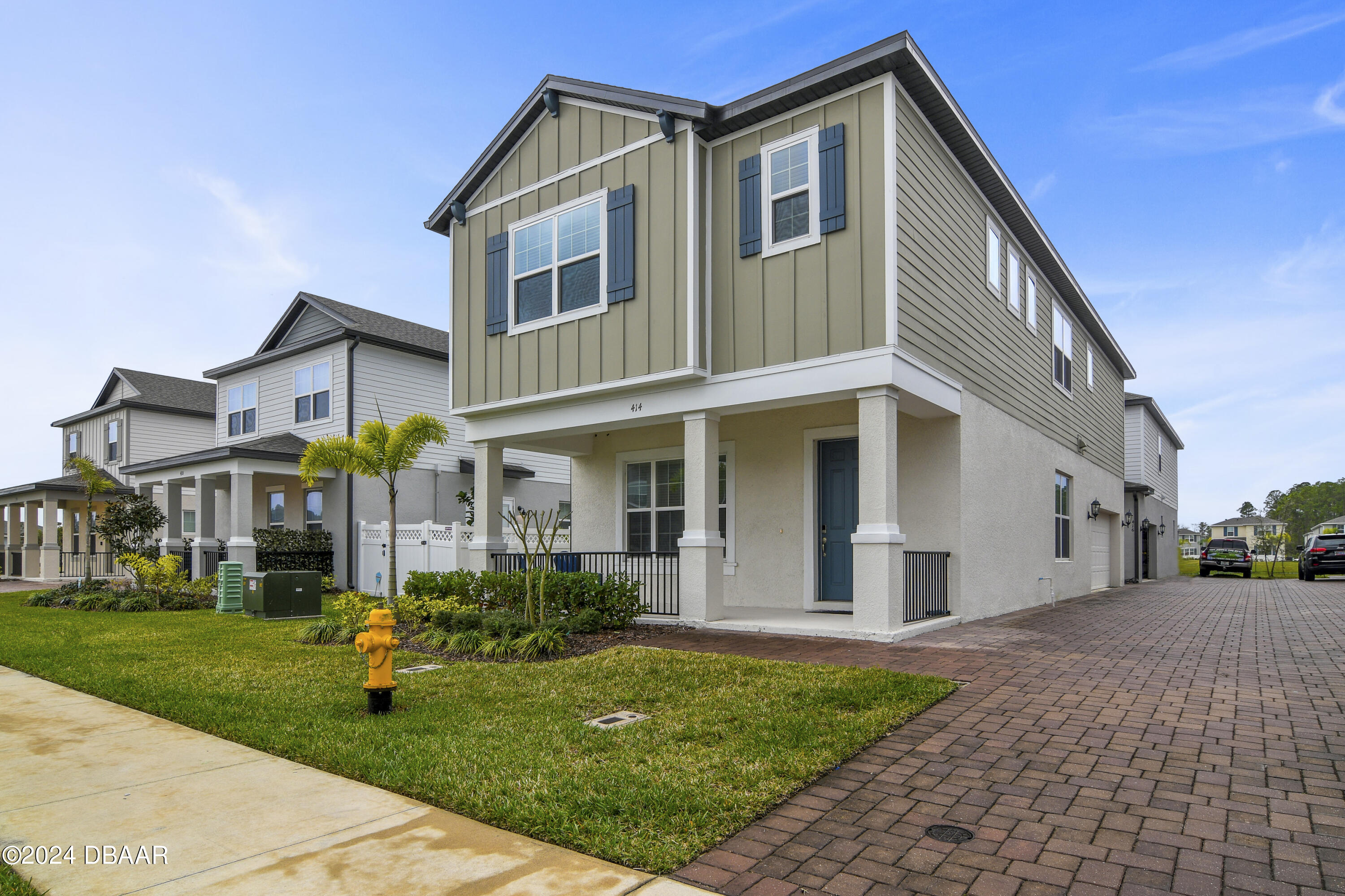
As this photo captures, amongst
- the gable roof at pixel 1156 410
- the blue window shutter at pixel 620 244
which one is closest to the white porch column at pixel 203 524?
the blue window shutter at pixel 620 244

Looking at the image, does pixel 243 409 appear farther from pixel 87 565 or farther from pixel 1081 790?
pixel 1081 790

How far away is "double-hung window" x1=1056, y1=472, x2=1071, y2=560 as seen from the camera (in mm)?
16234

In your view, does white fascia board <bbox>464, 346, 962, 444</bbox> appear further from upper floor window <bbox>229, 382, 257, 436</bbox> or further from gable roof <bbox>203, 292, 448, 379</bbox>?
upper floor window <bbox>229, 382, 257, 436</bbox>

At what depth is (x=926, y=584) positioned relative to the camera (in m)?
9.94

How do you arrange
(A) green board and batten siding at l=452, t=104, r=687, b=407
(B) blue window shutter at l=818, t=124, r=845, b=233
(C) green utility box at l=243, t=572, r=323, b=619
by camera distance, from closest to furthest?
(B) blue window shutter at l=818, t=124, r=845, b=233 < (A) green board and batten siding at l=452, t=104, r=687, b=407 < (C) green utility box at l=243, t=572, r=323, b=619

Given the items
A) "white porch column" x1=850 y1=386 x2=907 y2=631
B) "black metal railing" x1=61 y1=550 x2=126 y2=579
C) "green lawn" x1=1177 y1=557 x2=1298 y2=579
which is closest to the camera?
"white porch column" x1=850 y1=386 x2=907 y2=631

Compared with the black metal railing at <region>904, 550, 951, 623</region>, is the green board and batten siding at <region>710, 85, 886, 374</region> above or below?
above

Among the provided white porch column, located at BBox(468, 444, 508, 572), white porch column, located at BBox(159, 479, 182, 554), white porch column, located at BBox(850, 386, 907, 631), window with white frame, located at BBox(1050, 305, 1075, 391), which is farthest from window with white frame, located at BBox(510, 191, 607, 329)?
white porch column, located at BBox(159, 479, 182, 554)

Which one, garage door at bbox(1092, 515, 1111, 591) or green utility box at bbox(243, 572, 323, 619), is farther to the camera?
garage door at bbox(1092, 515, 1111, 591)

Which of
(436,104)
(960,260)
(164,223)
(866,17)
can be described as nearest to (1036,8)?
(866,17)

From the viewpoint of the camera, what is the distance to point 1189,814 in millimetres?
3682

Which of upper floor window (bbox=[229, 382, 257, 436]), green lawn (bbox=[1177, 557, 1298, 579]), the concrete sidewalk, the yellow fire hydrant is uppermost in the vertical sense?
upper floor window (bbox=[229, 382, 257, 436])

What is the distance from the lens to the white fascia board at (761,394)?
907cm

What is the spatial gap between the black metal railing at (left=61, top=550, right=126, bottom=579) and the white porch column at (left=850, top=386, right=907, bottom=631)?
80.5ft
